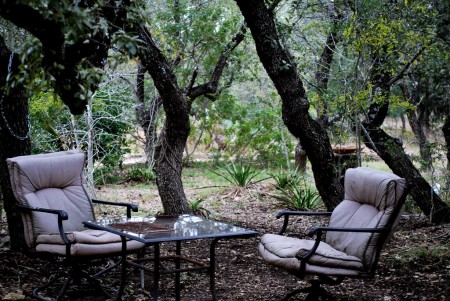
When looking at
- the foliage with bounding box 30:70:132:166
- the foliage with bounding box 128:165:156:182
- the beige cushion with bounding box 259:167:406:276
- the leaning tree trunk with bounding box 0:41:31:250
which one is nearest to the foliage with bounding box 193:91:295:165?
the foliage with bounding box 128:165:156:182

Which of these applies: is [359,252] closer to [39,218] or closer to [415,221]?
[39,218]

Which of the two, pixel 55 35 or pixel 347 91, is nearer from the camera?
pixel 55 35

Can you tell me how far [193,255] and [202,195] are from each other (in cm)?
431

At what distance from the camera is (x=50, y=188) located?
5355 millimetres

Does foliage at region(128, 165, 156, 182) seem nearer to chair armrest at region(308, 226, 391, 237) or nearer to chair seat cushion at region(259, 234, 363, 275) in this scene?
chair seat cushion at region(259, 234, 363, 275)

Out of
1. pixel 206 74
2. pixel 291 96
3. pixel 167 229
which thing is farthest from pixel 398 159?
pixel 206 74

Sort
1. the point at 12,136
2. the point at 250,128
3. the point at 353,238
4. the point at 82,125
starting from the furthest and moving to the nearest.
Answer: the point at 250,128 → the point at 82,125 → the point at 12,136 → the point at 353,238

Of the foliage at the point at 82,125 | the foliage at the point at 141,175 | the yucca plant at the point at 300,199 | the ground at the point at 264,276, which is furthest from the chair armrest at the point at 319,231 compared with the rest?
the foliage at the point at 141,175

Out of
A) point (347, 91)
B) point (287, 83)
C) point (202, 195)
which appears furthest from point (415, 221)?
point (202, 195)

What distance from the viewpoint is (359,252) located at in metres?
4.48

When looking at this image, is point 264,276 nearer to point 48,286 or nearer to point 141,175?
point 48,286

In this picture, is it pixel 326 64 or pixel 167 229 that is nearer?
pixel 167 229

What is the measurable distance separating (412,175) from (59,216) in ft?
14.7

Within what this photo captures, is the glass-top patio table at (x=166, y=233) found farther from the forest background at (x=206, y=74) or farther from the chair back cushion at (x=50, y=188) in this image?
the forest background at (x=206, y=74)
